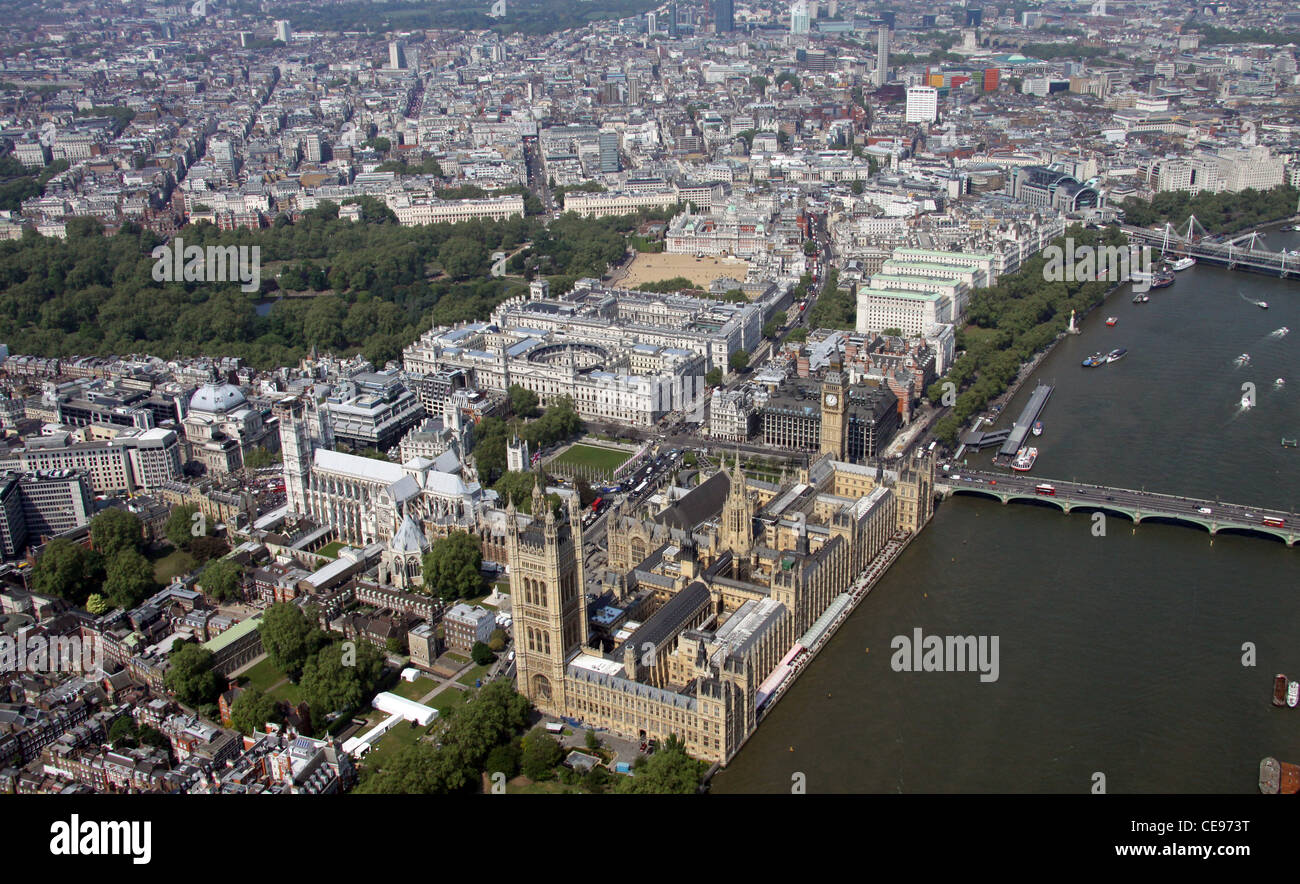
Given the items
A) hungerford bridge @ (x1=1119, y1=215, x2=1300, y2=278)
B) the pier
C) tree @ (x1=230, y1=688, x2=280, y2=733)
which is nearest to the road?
the pier

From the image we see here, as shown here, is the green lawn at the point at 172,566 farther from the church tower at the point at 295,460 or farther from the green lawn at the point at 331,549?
the green lawn at the point at 331,549

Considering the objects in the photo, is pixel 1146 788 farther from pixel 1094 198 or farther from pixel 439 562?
pixel 1094 198

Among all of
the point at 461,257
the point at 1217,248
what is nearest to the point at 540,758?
the point at 461,257

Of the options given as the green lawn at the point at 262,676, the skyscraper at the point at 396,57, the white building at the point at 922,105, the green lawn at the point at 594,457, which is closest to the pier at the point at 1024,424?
the green lawn at the point at 594,457

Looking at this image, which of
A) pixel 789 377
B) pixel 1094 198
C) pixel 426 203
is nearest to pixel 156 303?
pixel 426 203

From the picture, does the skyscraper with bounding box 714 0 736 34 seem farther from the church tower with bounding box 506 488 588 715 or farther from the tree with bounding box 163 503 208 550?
the church tower with bounding box 506 488 588 715

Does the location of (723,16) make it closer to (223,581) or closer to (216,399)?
(216,399)
